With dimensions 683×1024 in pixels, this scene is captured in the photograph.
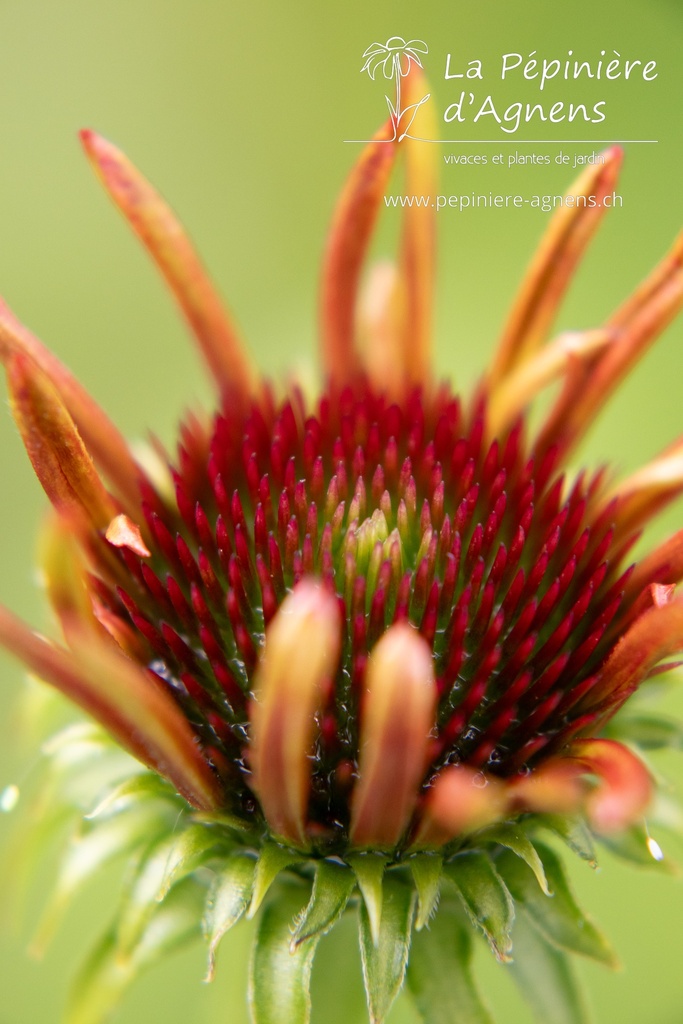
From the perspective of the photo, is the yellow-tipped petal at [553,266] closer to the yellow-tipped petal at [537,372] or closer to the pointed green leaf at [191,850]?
the yellow-tipped petal at [537,372]

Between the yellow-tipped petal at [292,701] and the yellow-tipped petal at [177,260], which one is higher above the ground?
the yellow-tipped petal at [177,260]

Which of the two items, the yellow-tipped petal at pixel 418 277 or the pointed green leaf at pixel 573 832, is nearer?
the pointed green leaf at pixel 573 832

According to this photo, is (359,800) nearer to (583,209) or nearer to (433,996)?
(433,996)

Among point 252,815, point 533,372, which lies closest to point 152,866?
point 252,815

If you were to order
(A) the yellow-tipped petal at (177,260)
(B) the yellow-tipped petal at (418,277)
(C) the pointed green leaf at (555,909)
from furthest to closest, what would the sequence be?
(B) the yellow-tipped petal at (418,277)
(A) the yellow-tipped petal at (177,260)
(C) the pointed green leaf at (555,909)

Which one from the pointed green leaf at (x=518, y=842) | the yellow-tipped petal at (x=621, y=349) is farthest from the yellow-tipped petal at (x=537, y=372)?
the pointed green leaf at (x=518, y=842)

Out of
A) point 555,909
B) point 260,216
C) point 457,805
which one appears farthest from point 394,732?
point 260,216
